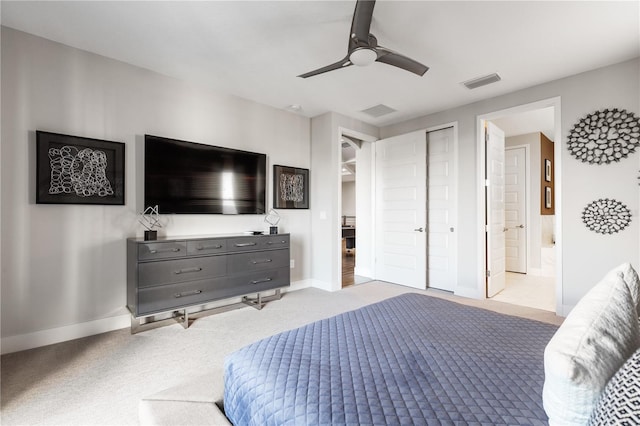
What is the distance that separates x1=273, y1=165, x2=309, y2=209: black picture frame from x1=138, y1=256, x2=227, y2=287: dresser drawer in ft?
4.40

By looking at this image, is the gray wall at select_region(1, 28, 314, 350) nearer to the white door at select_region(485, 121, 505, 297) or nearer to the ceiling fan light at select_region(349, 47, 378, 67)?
the ceiling fan light at select_region(349, 47, 378, 67)

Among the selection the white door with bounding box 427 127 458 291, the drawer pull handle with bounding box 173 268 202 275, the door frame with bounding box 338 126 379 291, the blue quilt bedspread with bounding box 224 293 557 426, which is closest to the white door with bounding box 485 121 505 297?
the white door with bounding box 427 127 458 291

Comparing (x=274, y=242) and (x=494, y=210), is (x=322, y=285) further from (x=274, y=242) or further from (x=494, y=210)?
(x=494, y=210)

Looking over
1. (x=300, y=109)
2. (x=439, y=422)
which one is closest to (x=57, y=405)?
(x=439, y=422)

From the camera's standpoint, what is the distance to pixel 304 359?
113 cm

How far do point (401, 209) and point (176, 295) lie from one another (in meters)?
Answer: 3.41

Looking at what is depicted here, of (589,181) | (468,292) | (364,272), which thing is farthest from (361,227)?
(589,181)

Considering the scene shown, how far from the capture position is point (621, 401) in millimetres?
578

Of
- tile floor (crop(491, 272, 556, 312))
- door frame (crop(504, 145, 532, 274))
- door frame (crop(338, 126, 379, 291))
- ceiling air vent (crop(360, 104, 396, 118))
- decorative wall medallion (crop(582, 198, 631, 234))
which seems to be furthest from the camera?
door frame (crop(504, 145, 532, 274))

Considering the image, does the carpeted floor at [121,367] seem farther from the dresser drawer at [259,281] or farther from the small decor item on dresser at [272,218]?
the small decor item on dresser at [272,218]

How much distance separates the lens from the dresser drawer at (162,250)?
8.64 ft

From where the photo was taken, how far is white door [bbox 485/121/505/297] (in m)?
4.04

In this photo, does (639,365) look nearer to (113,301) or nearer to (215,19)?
(215,19)

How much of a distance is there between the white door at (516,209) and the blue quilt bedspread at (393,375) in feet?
16.2
